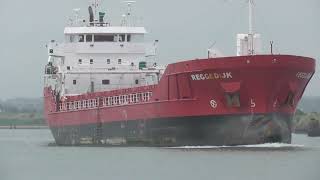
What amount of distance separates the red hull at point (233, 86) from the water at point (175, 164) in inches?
54.8

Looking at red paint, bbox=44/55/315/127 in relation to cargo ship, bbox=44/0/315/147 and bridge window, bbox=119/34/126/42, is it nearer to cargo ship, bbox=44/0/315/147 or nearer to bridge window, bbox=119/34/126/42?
cargo ship, bbox=44/0/315/147

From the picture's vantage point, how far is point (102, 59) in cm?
4600

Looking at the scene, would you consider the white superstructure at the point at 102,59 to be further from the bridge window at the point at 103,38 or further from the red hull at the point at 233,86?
the red hull at the point at 233,86

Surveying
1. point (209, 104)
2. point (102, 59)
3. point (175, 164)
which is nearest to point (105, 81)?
point (102, 59)

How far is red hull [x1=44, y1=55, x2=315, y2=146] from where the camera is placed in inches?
1366

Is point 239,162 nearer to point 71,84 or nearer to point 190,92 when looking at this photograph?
point 190,92

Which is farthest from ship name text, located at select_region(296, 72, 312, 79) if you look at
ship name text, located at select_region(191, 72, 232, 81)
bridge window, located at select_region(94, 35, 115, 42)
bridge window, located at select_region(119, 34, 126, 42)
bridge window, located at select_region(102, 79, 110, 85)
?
bridge window, located at select_region(94, 35, 115, 42)

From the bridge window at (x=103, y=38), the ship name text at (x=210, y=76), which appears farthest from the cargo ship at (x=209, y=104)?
the bridge window at (x=103, y=38)

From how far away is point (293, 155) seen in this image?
3425 centimetres

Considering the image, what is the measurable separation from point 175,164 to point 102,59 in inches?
603

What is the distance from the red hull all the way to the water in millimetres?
1392

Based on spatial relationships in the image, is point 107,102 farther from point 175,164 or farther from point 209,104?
point 175,164

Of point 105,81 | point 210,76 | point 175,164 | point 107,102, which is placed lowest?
point 175,164

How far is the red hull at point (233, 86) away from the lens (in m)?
34.7
